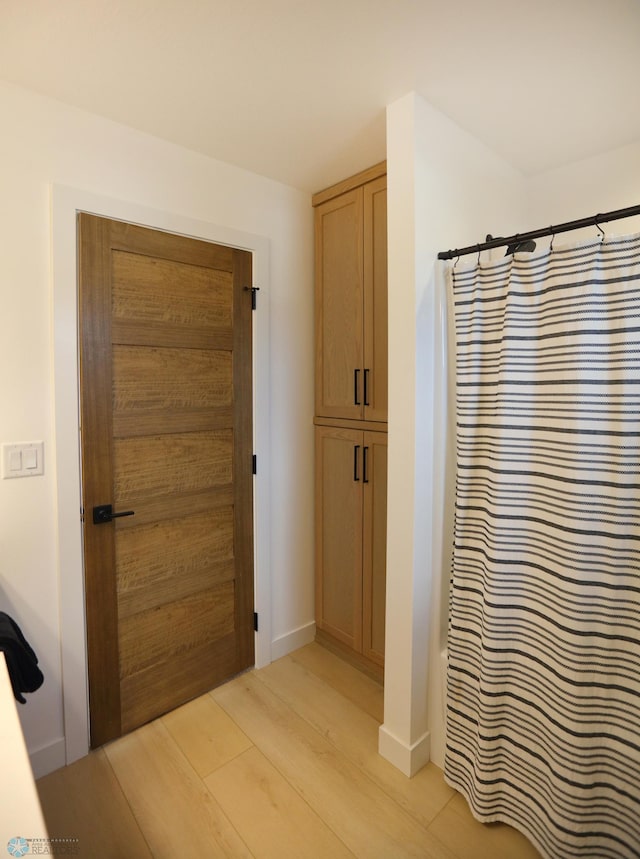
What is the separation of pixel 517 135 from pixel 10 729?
98.5 inches

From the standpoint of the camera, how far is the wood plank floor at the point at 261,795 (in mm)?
1402

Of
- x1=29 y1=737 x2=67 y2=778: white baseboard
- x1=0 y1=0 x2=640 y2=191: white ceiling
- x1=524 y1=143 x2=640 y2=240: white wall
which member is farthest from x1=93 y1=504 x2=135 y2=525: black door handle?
x1=524 y1=143 x2=640 y2=240: white wall

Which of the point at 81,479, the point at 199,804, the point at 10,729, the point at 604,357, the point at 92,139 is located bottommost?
the point at 199,804

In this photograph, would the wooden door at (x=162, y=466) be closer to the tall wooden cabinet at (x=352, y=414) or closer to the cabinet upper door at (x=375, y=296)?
the tall wooden cabinet at (x=352, y=414)

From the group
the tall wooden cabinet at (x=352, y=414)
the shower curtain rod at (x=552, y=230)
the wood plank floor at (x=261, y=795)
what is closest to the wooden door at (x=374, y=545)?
the tall wooden cabinet at (x=352, y=414)

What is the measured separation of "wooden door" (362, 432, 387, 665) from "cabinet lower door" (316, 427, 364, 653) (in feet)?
0.12

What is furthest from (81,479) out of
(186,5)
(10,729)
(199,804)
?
(186,5)

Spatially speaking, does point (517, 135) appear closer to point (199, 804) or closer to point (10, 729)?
A: point (10, 729)

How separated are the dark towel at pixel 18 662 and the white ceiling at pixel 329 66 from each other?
177 cm

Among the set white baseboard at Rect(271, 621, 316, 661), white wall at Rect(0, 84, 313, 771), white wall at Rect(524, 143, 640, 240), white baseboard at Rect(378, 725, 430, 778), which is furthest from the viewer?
white baseboard at Rect(271, 621, 316, 661)

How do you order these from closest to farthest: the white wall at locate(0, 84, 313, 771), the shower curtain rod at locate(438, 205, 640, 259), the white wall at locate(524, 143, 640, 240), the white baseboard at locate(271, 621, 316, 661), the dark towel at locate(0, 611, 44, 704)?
the shower curtain rod at locate(438, 205, 640, 259) → the dark towel at locate(0, 611, 44, 704) → the white wall at locate(0, 84, 313, 771) → the white wall at locate(524, 143, 640, 240) → the white baseboard at locate(271, 621, 316, 661)

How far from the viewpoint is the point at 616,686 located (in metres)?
1.20

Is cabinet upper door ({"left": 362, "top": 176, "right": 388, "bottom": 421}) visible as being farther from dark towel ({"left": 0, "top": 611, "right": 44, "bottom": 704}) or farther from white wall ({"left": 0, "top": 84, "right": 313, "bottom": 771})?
dark towel ({"left": 0, "top": 611, "right": 44, "bottom": 704})

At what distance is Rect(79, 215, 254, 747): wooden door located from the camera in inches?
68.1
